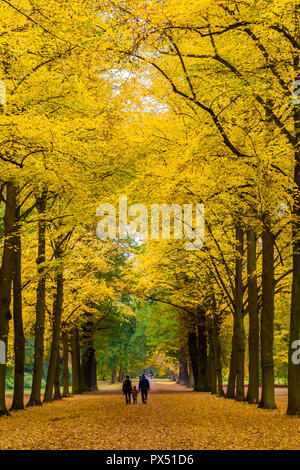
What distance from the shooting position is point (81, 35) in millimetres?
11297

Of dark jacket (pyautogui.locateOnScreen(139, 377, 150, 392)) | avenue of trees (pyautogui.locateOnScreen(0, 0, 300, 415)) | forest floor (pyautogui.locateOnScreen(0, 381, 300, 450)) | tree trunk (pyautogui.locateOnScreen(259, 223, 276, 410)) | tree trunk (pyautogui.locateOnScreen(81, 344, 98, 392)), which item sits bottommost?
tree trunk (pyautogui.locateOnScreen(81, 344, 98, 392))

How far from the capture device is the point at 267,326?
15812 millimetres

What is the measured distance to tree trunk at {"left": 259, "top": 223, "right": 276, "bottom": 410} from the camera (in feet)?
51.6

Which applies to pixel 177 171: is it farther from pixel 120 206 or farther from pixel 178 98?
pixel 120 206

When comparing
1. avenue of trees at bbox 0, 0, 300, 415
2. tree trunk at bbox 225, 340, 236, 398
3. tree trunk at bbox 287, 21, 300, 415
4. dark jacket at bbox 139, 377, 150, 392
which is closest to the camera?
avenue of trees at bbox 0, 0, 300, 415

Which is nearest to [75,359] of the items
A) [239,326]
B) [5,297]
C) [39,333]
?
[39,333]

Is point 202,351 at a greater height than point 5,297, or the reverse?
point 5,297

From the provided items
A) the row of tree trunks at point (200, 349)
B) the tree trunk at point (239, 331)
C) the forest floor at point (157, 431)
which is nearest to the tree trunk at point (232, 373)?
the tree trunk at point (239, 331)

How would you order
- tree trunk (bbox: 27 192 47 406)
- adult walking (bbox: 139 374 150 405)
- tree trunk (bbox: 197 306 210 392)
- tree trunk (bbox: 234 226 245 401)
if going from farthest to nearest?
tree trunk (bbox: 197 306 210 392) → adult walking (bbox: 139 374 150 405) → tree trunk (bbox: 234 226 245 401) → tree trunk (bbox: 27 192 47 406)

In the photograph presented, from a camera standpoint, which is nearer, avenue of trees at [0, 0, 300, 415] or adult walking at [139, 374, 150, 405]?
avenue of trees at [0, 0, 300, 415]

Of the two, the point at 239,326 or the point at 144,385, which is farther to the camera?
the point at 144,385

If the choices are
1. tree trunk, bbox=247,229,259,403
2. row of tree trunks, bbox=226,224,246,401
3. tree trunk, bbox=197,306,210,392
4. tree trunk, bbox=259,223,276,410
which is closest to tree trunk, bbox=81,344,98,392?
tree trunk, bbox=197,306,210,392

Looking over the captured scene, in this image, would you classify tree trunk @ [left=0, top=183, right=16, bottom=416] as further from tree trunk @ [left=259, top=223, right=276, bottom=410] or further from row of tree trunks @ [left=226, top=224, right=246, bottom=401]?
row of tree trunks @ [left=226, top=224, right=246, bottom=401]

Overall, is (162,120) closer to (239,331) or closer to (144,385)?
(239,331)
